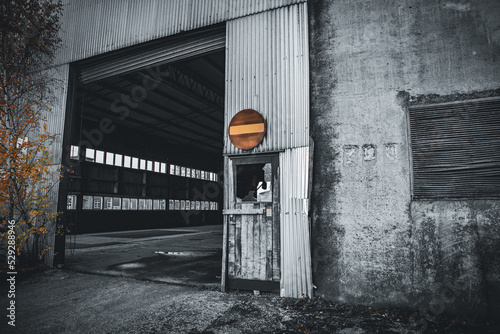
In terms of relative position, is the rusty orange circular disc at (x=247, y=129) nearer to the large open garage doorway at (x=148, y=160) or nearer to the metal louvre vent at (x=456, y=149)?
the large open garage doorway at (x=148, y=160)

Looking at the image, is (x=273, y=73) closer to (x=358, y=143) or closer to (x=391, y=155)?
(x=358, y=143)

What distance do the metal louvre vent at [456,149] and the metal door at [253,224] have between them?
248 centimetres

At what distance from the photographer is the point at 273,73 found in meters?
5.46

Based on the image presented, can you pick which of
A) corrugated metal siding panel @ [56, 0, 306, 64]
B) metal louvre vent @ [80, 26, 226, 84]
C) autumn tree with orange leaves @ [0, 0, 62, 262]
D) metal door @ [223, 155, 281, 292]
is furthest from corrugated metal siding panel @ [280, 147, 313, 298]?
autumn tree with orange leaves @ [0, 0, 62, 262]

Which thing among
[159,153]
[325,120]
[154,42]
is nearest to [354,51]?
[325,120]

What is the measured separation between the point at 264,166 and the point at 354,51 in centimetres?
271

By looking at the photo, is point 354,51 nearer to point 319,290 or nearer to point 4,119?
point 319,290

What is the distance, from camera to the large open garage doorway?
7.44m

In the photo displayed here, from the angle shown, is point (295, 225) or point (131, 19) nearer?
point (295, 225)

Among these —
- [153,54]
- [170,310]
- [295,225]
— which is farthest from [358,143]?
[153,54]

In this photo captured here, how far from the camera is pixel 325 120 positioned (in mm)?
5062

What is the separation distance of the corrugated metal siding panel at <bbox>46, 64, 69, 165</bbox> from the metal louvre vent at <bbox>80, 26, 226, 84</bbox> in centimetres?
56

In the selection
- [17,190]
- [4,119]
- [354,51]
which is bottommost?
[17,190]

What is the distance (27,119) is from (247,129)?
21.5 feet
